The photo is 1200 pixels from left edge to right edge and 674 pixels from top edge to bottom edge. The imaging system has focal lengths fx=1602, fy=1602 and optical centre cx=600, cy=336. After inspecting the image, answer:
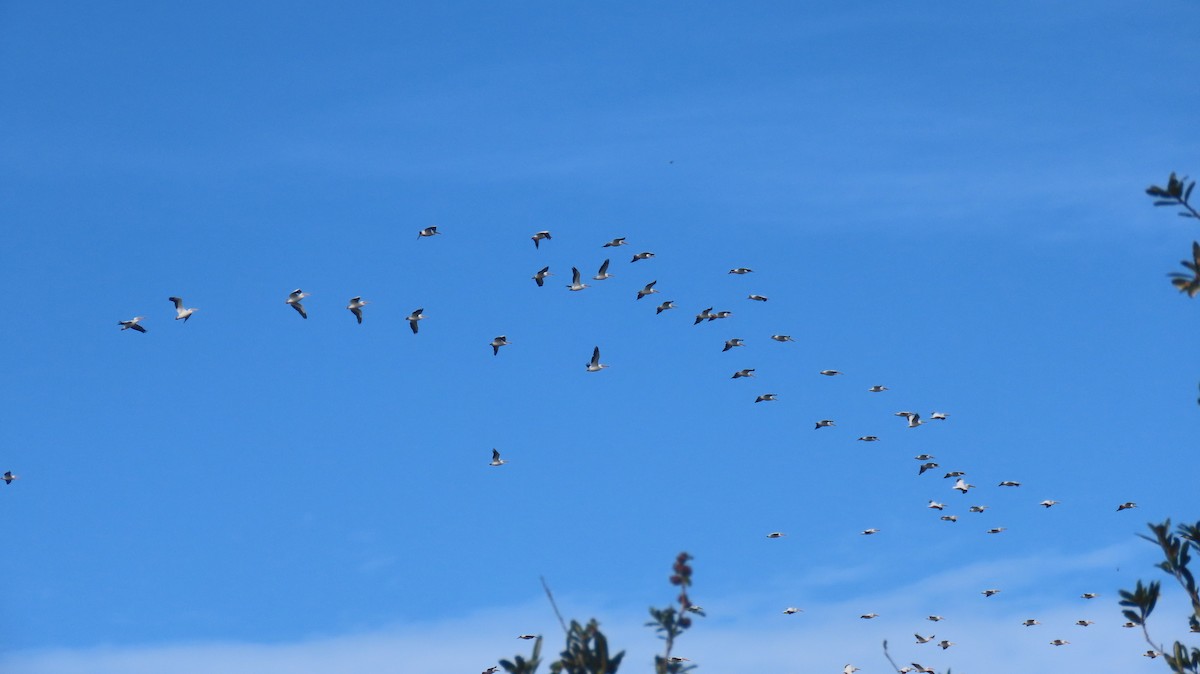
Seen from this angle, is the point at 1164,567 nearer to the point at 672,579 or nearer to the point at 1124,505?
the point at 672,579

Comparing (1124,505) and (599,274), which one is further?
(599,274)

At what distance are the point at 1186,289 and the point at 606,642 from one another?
755cm

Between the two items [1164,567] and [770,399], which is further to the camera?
[770,399]

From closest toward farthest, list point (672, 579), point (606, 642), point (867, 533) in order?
point (672, 579)
point (606, 642)
point (867, 533)

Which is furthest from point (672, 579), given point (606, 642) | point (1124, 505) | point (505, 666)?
point (1124, 505)

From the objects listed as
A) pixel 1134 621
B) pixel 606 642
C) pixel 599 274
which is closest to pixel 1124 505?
pixel 599 274

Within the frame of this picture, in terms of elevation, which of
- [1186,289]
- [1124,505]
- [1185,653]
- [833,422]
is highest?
[833,422]

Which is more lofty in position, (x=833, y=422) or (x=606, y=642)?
(x=833, y=422)

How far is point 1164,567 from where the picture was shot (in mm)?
19281

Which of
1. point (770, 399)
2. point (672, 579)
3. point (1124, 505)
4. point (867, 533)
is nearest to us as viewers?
point (672, 579)

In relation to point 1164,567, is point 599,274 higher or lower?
higher

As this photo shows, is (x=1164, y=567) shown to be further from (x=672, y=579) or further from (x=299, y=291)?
(x=299, y=291)

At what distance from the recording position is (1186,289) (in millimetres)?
17797

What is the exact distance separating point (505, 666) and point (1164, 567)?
27.0 ft
